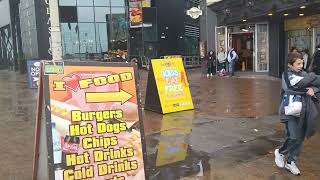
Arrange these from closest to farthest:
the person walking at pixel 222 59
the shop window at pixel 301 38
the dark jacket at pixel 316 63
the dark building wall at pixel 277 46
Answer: the dark jacket at pixel 316 63 → the shop window at pixel 301 38 → the dark building wall at pixel 277 46 → the person walking at pixel 222 59

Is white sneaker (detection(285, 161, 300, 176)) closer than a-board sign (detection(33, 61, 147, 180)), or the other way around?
a-board sign (detection(33, 61, 147, 180))

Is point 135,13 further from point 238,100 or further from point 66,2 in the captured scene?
point 238,100

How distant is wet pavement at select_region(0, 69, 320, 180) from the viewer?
605 centimetres

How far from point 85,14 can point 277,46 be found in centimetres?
2119

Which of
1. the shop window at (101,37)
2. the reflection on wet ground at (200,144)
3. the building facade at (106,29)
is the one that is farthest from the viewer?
the shop window at (101,37)

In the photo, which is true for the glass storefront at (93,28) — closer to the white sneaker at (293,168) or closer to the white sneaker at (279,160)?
the white sneaker at (279,160)

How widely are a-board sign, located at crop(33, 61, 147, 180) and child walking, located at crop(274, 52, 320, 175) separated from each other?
79.5 inches

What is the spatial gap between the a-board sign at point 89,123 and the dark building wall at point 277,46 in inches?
647

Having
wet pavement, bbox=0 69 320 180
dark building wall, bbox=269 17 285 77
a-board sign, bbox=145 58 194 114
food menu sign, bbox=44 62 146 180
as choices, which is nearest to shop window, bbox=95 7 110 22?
dark building wall, bbox=269 17 285 77

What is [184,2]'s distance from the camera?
41.8 meters

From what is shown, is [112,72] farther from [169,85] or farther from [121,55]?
[121,55]

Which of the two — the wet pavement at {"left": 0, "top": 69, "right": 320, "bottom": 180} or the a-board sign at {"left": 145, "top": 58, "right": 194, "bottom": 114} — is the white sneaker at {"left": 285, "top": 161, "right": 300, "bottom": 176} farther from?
the a-board sign at {"left": 145, "top": 58, "right": 194, "bottom": 114}

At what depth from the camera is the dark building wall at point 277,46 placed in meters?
20.4

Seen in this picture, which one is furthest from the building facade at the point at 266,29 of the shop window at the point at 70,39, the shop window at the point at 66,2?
the shop window at the point at 66,2
